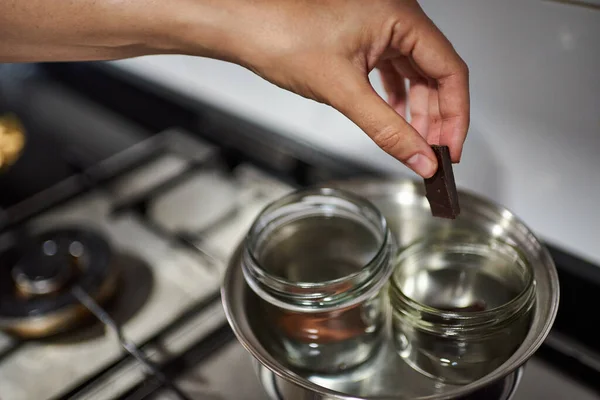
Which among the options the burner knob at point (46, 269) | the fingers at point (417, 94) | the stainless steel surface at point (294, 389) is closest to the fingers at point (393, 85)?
the fingers at point (417, 94)

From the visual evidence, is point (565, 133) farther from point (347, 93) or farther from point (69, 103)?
point (69, 103)

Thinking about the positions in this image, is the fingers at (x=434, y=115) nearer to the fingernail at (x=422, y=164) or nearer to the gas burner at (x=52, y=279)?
the fingernail at (x=422, y=164)

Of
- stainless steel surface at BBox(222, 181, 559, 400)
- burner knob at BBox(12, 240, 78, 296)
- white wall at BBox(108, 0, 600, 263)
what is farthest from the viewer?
Answer: burner knob at BBox(12, 240, 78, 296)

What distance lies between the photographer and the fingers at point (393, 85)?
1.69 feet

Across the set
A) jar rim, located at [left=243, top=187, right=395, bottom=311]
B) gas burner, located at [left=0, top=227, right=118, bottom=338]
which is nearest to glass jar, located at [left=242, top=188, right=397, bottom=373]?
jar rim, located at [left=243, top=187, right=395, bottom=311]

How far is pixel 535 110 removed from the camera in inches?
20.4

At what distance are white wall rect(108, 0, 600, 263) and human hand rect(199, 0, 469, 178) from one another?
0.10 m

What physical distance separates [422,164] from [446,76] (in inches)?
2.8

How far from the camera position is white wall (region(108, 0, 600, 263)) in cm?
47

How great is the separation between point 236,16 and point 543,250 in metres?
0.27

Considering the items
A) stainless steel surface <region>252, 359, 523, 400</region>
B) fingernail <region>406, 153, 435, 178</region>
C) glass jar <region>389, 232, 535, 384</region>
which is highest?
fingernail <region>406, 153, 435, 178</region>

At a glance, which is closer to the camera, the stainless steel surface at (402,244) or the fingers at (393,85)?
the stainless steel surface at (402,244)

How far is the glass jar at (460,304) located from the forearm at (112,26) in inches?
8.4

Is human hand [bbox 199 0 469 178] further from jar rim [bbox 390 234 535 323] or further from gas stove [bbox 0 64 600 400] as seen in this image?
gas stove [bbox 0 64 600 400]
